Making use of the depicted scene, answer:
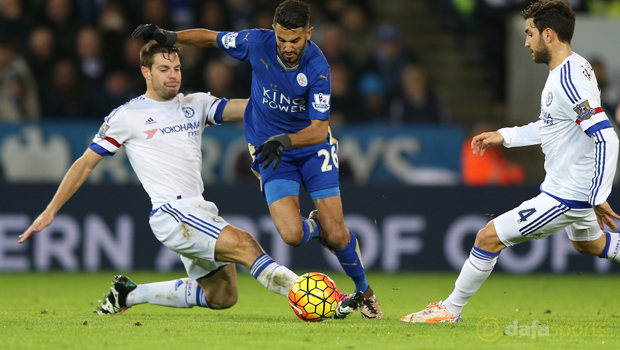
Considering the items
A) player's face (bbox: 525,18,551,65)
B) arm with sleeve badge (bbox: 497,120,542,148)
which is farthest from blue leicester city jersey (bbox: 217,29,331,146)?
player's face (bbox: 525,18,551,65)

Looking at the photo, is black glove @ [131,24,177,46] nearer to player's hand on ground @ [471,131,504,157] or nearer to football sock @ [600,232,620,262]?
player's hand on ground @ [471,131,504,157]

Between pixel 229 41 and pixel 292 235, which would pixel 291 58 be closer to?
pixel 229 41

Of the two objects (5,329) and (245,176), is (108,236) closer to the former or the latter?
(245,176)

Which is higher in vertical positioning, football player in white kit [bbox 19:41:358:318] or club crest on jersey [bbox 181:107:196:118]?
club crest on jersey [bbox 181:107:196:118]

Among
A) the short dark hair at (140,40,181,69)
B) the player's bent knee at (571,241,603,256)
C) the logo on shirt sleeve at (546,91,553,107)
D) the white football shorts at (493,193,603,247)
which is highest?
the short dark hair at (140,40,181,69)

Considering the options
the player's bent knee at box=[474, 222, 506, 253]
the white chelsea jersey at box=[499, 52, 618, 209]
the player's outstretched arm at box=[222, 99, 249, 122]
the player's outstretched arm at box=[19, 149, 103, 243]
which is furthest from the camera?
the player's outstretched arm at box=[222, 99, 249, 122]

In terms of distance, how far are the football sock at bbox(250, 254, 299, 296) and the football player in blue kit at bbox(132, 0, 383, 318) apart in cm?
42

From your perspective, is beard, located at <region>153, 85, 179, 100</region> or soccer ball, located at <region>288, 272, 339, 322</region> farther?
beard, located at <region>153, 85, 179, 100</region>

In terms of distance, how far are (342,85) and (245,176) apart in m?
2.05

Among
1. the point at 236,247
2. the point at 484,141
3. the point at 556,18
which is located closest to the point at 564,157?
the point at 484,141

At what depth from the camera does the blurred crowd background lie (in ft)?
36.9

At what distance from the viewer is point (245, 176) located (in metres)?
10.9

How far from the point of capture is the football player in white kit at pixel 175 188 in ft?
18.8

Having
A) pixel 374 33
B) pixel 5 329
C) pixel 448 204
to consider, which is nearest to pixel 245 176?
pixel 448 204
